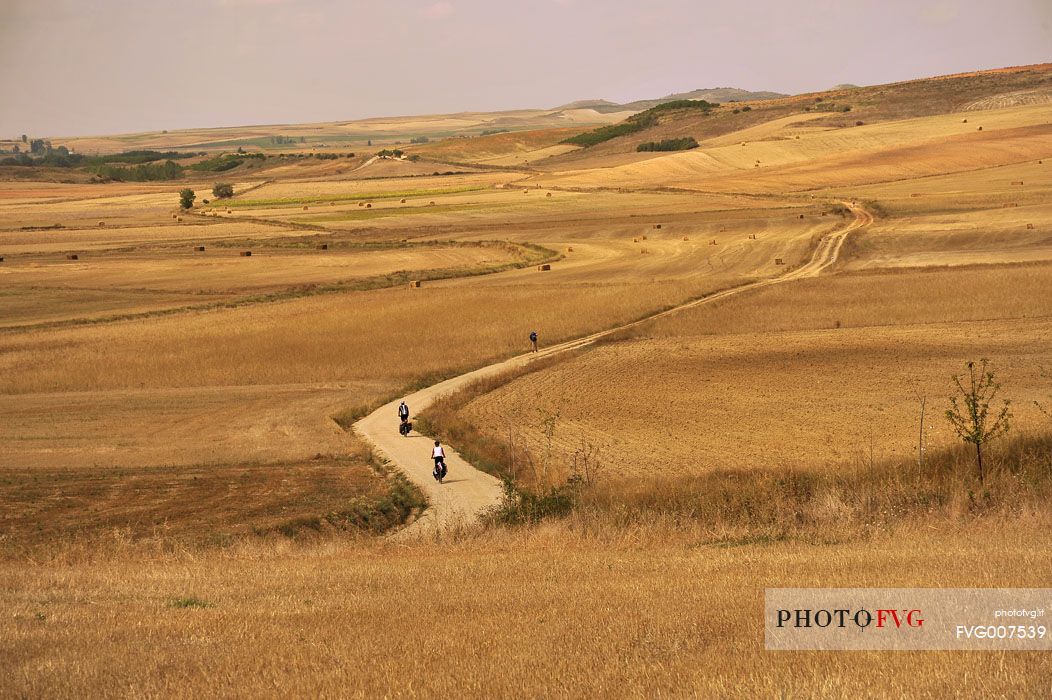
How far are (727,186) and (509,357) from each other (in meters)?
88.5

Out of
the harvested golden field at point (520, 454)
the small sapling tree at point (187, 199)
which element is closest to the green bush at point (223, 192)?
the small sapling tree at point (187, 199)

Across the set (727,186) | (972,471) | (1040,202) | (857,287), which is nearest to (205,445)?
(972,471)

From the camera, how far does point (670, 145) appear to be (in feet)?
629

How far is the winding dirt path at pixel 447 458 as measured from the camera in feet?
86.8

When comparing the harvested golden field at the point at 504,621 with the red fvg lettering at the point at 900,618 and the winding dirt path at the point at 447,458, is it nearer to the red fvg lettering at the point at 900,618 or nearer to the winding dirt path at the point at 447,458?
the red fvg lettering at the point at 900,618

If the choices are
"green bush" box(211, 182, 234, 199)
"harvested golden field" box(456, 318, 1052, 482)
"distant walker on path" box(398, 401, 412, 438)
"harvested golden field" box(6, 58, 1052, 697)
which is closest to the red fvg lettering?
"harvested golden field" box(6, 58, 1052, 697)

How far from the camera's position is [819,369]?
40.1m

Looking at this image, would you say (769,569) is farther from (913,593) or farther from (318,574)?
(318,574)

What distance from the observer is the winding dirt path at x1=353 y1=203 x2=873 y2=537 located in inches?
1041

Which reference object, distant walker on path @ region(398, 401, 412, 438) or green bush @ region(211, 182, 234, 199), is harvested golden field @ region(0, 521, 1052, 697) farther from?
green bush @ region(211, 182, 234, 199)

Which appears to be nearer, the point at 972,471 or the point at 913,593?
the point at 913,593

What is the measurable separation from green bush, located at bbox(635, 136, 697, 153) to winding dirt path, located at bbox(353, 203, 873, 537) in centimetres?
13523

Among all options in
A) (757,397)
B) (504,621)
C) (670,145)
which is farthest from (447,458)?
(670,145)

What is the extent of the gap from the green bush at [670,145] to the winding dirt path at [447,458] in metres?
135
